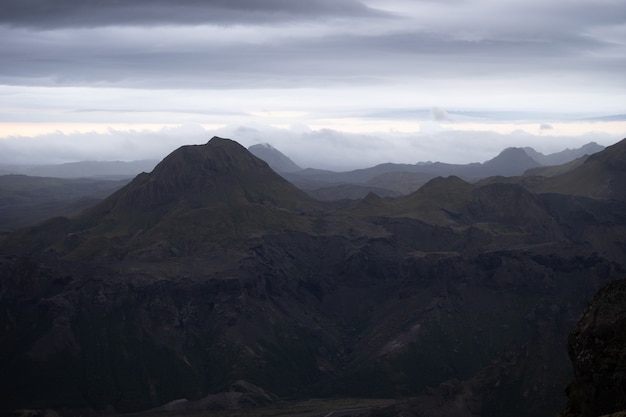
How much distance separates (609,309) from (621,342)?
412cm

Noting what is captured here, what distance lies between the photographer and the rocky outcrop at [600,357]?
82.8 metres

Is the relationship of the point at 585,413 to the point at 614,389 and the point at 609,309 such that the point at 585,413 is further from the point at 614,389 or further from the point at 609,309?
the point at 609,309

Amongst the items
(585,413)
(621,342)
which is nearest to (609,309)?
(621,342)

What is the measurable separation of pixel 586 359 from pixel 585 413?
5.33 m

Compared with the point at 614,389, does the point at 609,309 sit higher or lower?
higher

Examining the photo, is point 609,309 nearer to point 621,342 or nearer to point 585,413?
point 621,342

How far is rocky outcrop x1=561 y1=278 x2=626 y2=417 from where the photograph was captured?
272 feet

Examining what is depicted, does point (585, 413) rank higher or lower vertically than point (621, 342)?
lower

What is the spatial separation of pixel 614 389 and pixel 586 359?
4.90 m

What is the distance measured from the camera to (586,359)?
8681 cm

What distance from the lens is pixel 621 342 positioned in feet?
279

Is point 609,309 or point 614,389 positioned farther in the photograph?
point 609,309

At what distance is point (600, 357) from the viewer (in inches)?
3381

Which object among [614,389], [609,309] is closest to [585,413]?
[614,389]
